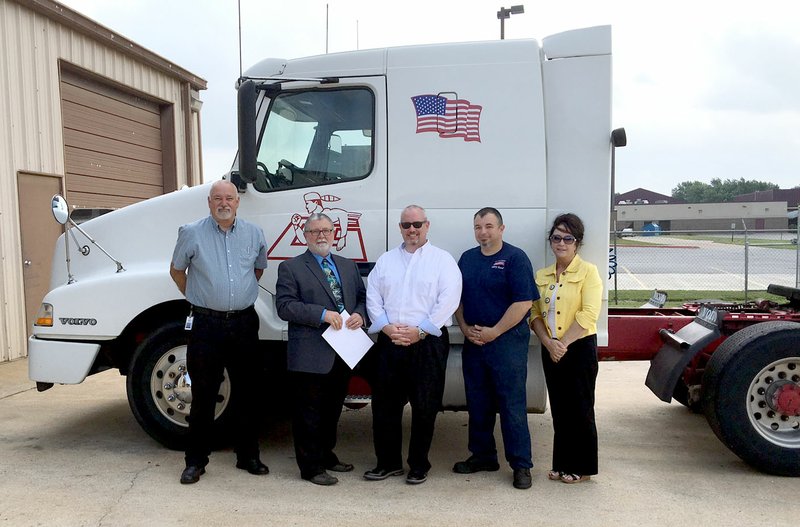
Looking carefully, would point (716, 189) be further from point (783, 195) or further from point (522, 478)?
point (522, 478)

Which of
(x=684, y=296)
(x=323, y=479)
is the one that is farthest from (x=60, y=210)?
(x=684, y=296)

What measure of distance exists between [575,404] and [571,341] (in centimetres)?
41

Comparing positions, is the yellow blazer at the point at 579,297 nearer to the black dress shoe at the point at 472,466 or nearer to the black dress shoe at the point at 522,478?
the black dress shoe at the point at 522,478

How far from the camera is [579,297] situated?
13.0 ft

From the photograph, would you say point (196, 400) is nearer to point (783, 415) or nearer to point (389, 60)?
point (389, 60)

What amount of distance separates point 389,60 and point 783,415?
3501mm

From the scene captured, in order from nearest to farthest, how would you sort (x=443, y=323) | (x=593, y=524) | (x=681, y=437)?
(x=593, y=524) → (x=443, y=323) → (x=681, y=437)

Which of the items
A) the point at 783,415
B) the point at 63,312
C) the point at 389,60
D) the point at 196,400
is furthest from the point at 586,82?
the point at 63,312

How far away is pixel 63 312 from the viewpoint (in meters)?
4.59

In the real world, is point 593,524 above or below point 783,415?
below

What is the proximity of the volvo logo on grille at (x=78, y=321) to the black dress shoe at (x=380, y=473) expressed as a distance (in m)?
2.21

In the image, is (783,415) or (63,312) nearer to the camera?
(783,415)

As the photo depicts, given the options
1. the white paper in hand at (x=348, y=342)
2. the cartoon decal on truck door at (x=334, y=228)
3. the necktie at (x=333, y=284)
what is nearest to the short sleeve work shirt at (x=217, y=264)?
the cartoon decal on truck door at (x=334, y=228)

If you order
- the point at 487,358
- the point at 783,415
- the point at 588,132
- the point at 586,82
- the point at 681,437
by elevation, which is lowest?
the point at 681,437
